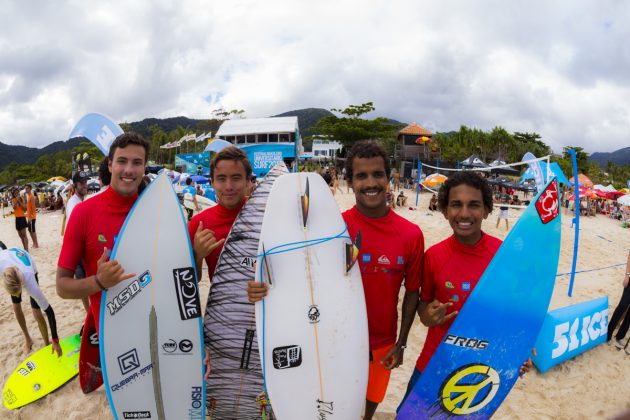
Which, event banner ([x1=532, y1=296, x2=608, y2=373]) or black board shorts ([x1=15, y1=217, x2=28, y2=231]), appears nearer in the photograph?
event banner ([x1=532, y1=296, x2=608, y2=373])

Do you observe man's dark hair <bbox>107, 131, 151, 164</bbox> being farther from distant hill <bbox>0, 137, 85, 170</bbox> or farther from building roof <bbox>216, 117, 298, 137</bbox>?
distant hill <bbox>0, 137, 85, 170</bbox>

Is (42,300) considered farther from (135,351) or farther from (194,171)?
(194,171)

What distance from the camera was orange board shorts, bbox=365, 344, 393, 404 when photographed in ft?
6.38

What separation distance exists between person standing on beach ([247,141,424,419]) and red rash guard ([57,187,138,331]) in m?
0.98

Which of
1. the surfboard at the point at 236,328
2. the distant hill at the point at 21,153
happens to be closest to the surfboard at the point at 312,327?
the surfboard at the point at 236,328

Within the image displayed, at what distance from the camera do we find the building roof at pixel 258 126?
1130 inches

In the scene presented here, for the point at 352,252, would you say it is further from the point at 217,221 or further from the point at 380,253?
the point at 217,221

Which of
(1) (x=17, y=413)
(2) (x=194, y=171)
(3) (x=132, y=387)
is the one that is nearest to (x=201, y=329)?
(3) (x=132, y=387)

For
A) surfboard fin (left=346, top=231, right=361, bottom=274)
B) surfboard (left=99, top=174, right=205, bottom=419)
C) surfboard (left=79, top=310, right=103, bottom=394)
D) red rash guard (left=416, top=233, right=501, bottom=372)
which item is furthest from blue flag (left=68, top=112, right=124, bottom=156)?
red rash guard (left=416, top=233, right=501, bottom=372)

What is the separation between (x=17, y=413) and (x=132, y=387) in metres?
1.61

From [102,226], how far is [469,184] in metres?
2.18

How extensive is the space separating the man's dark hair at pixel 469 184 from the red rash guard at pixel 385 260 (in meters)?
0.25

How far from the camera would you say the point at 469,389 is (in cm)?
198

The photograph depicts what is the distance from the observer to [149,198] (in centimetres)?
221
